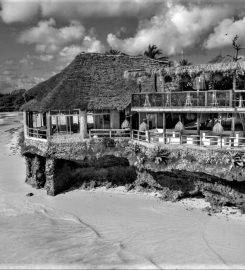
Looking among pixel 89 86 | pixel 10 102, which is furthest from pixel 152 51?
pixel 10 102

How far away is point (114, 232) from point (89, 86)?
13.0 m

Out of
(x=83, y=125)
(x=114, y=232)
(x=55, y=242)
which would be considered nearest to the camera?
(x=55, y=242)

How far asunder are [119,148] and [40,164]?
25.2 ft

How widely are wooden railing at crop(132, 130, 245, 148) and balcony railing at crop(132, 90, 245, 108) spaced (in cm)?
213

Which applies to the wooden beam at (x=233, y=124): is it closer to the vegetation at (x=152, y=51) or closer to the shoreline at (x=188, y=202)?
the shoreline at (x=188, y=202)

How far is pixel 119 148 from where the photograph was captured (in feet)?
86.2

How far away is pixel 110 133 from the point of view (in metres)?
27.0

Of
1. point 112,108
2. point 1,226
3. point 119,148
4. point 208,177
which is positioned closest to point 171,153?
point 208,177

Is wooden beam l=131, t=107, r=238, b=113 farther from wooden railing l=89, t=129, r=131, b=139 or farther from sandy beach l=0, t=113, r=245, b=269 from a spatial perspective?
sandy beach l=0, t=113, r=245, b=269

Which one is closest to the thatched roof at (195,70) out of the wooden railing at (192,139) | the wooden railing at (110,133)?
the wooden railing at (192,139)

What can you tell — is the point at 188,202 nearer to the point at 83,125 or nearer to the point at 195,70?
the point at 195,70

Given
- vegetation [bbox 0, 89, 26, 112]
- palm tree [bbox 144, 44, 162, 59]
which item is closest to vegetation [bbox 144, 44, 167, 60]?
palm tree [bbox 144, 44, 162, 59]

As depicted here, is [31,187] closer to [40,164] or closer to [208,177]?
[40,164]

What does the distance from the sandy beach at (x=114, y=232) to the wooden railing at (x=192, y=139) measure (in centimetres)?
413
